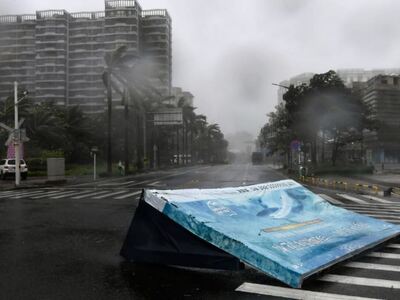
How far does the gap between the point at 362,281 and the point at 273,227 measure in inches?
59.4

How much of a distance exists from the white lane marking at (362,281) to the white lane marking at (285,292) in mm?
583

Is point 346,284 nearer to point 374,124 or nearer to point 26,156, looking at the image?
point 374,124

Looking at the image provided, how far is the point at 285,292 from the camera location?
493 centimetres

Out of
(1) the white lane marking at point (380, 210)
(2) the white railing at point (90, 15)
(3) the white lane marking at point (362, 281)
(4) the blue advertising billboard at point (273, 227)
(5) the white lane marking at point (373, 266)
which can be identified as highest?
(2) the white railing at point (90, 15)

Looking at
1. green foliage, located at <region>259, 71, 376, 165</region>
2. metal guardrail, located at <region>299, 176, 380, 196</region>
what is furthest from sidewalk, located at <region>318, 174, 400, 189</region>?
green foliage, located at <region>259, 71, 376, 165</region>

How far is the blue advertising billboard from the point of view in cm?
543

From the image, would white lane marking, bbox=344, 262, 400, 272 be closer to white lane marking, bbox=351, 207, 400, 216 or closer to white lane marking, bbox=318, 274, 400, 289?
white lane marking, bbox=318, 274, 400, 289

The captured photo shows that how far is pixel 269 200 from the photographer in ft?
25.4

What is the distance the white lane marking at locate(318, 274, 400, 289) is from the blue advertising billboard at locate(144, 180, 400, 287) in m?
0.17

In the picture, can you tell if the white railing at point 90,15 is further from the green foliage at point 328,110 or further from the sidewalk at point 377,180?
the sidewalk at point 377,180

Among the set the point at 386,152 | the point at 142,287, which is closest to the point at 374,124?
the point at 386,152

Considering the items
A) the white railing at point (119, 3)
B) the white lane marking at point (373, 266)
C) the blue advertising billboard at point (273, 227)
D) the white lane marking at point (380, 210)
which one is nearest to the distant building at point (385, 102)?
the white lane marking at point (380, 210)

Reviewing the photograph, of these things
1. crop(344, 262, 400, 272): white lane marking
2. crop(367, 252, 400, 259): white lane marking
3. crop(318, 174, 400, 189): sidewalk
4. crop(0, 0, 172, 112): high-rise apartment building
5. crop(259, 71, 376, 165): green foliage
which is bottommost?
crop(318, 174, 400, 189): sidewalk

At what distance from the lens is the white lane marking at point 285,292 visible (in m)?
4.78
